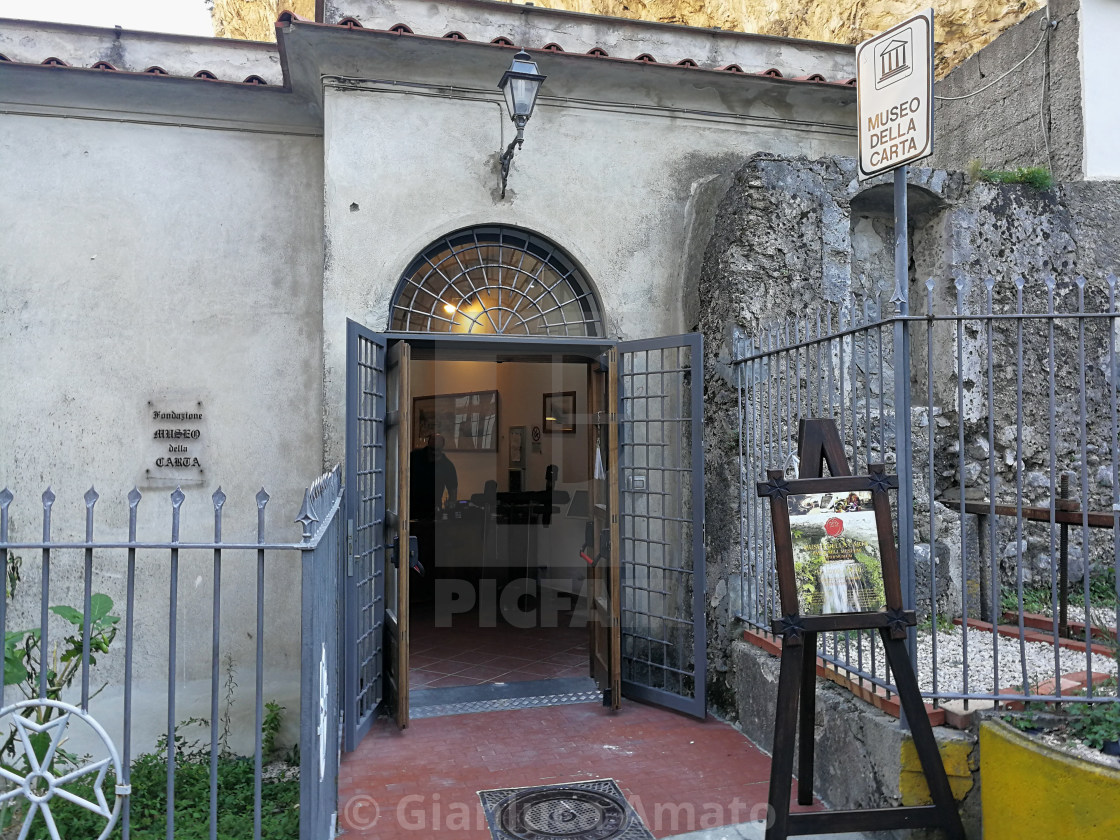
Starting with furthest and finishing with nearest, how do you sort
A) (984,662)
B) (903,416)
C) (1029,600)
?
(1029,600) < (984,662) < (903,416)

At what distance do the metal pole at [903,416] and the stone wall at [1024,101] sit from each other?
4274 mm

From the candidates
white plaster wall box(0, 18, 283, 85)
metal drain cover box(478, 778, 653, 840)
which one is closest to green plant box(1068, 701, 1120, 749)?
metal drain cover box(478, 778, 653, 840)

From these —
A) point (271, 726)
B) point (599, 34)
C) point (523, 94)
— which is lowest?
point (271, 726)

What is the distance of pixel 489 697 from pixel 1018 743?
3.59 metres

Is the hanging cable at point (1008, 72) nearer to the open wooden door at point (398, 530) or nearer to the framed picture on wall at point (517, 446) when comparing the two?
the open wooden door at point (398, 530)

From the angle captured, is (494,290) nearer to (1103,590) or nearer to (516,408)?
(1103,590)

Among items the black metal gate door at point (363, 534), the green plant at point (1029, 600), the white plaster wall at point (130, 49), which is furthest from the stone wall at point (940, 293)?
the white plaster wall at point (130, 49)

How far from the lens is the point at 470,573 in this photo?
33.5 feet

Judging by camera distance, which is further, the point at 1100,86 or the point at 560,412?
the point at 560,412

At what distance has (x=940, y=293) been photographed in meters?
6.43

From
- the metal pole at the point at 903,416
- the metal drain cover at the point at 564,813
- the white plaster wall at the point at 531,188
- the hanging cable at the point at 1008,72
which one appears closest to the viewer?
the metal pole at the point at 903,416

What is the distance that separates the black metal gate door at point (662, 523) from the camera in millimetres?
5633

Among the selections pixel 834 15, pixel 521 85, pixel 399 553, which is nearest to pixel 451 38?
pixel 521 85

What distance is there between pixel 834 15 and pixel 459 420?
8071 mm
